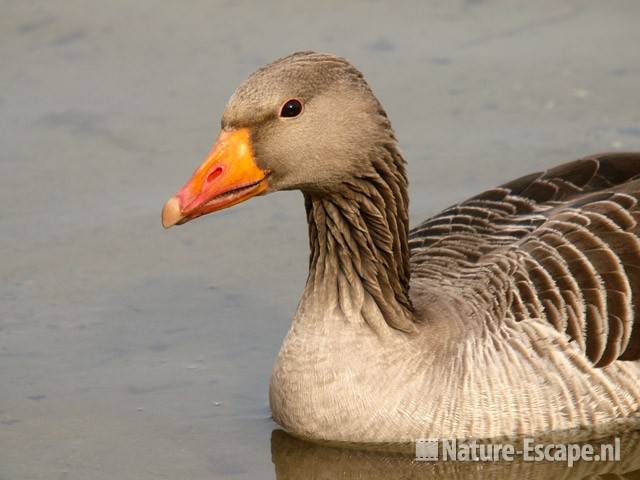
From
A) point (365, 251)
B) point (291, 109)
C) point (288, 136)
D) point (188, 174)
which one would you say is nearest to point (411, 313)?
point (365, 251)

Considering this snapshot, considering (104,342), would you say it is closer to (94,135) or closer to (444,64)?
(94,135)

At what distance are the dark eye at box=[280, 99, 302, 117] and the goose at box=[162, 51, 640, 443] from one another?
0.01m

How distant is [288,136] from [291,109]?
0.52 feet

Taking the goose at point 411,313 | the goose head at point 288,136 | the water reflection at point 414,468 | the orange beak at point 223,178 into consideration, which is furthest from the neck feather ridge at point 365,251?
the water reflection at point 414,468

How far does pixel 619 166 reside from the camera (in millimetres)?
9977

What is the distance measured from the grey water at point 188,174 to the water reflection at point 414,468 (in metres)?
0.01

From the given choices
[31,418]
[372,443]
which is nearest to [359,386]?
[372,443]

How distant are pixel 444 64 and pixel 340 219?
4977mm

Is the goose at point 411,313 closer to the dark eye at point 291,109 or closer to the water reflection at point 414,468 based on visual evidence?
the dark eye at point 291,109

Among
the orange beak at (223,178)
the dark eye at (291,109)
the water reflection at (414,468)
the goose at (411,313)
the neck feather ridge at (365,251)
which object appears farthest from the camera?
the water reflection at (414,468)

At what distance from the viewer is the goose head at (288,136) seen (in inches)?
332

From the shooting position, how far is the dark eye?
8.52 m

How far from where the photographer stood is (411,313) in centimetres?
928

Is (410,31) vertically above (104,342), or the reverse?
(410,31)
